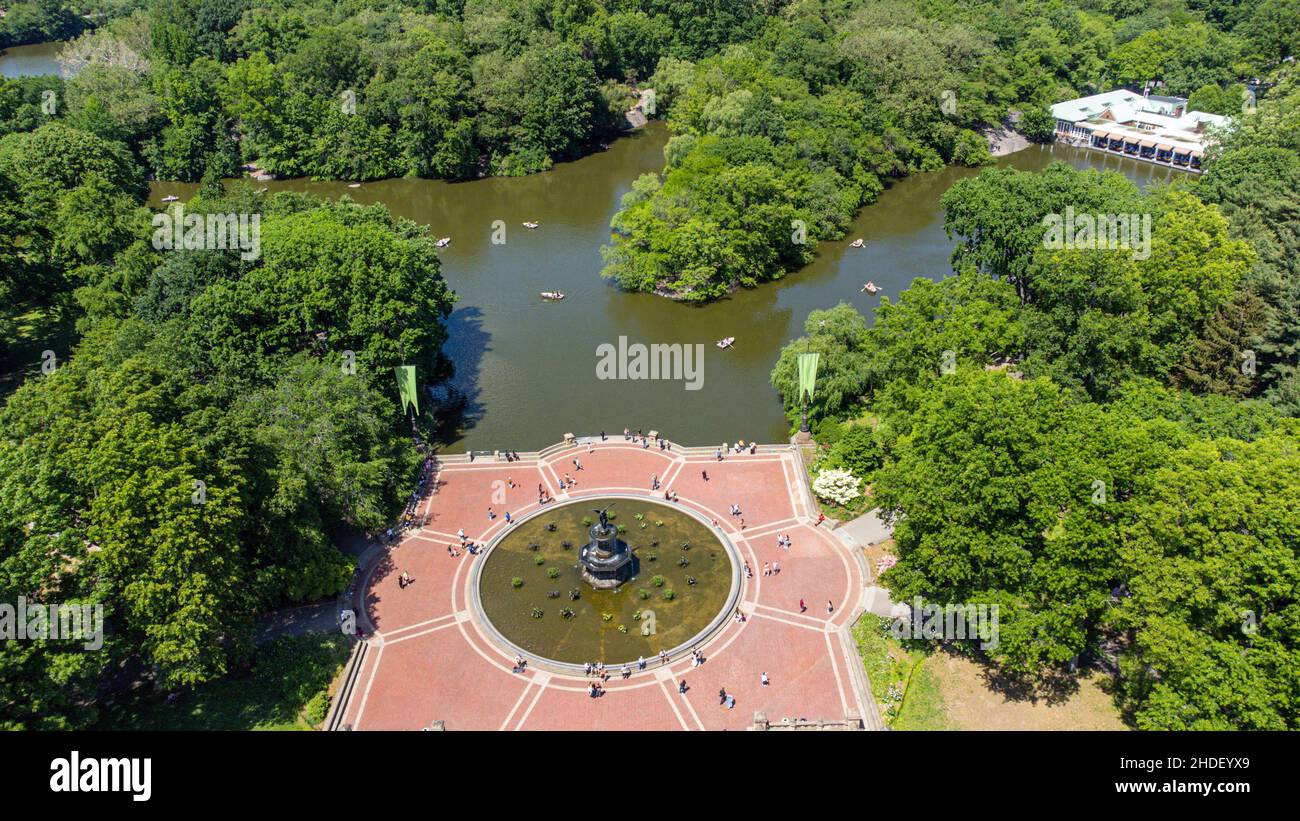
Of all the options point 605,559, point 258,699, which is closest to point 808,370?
point 605,559

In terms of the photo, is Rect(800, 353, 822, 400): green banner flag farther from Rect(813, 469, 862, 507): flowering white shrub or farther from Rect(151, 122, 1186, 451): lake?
Rect(813, 469, 862, 507): flowering white shrub

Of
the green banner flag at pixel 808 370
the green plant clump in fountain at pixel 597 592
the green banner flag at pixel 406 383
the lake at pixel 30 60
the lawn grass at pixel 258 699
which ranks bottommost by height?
the lawn grass at pixel 258 699

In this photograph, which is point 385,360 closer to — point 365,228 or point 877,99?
point 365,228

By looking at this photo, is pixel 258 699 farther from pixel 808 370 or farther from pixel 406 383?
pixel 808 370

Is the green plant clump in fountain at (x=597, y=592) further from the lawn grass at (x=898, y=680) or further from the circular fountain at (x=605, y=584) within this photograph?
the lawn grass at (x=898, y=680)

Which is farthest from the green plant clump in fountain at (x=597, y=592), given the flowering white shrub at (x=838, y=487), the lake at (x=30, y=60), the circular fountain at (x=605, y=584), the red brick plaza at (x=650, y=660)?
the lake at (x=30, y=60)

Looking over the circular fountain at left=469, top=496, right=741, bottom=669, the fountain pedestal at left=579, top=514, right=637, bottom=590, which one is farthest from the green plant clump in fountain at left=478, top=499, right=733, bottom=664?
the fountain pedestal at left=579, top=514, right=637, bottom=590
